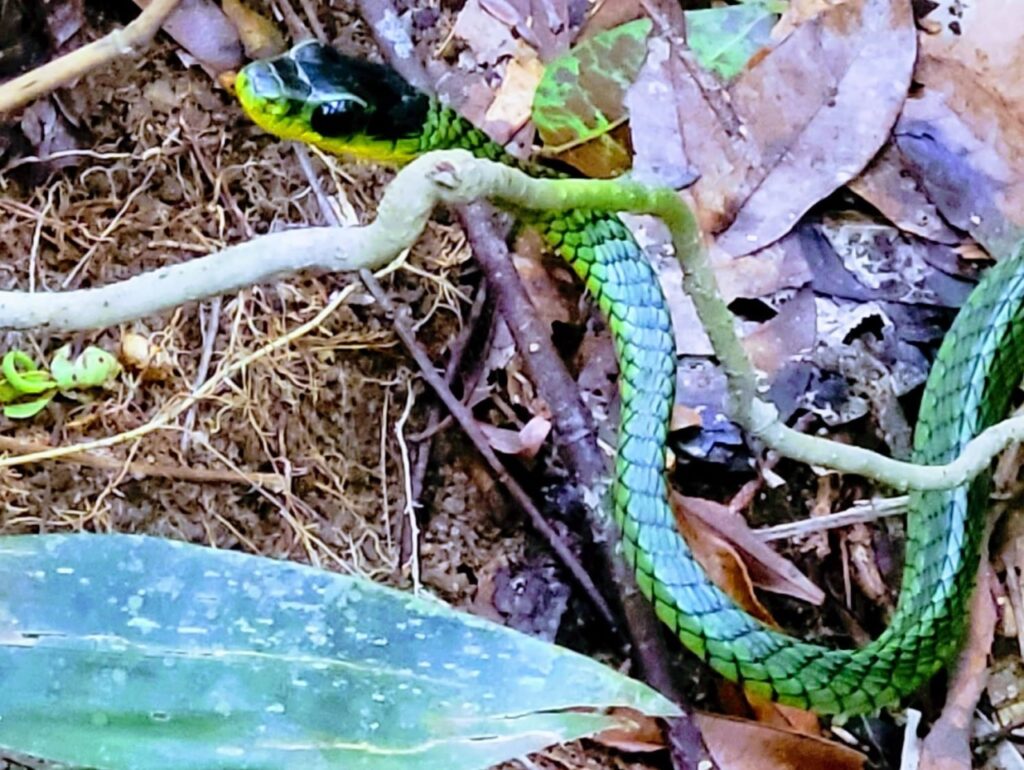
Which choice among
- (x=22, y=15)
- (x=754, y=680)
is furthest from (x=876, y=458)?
(x=22, y=15)

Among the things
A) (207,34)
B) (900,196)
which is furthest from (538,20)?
(900,196)

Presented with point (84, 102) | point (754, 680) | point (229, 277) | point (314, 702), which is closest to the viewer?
point (229, 277)

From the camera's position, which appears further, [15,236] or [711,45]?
[711,45]

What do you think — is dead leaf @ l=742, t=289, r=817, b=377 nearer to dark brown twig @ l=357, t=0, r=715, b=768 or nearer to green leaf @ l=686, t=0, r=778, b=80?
dark brown twig @ l=357, t=0, r=715, b=768

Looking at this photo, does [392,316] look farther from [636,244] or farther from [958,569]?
[958,569]

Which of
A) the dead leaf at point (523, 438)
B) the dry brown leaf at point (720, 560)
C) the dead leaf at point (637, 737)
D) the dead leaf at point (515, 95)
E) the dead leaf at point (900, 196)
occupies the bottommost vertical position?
the dead leaf at point (637, 737)

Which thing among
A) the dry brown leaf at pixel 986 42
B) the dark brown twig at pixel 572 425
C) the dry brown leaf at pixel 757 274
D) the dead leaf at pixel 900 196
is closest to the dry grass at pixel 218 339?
Result: the dark brown twig at pixel 572 425

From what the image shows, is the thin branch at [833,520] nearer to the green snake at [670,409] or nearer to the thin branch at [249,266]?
the green snake at [670,409]

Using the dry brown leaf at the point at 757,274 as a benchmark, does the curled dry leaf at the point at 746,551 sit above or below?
below
